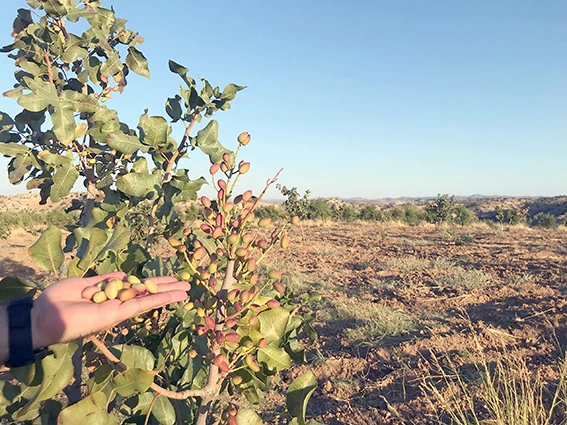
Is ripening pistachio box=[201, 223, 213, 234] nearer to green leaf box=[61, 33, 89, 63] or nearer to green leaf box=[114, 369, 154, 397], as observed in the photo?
green leaf box=[114, 369, 154, 397]

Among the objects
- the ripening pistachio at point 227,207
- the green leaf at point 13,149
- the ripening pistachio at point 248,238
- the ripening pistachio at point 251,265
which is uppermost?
the green leaf at point 13,149

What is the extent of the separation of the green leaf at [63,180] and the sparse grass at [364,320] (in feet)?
13.6

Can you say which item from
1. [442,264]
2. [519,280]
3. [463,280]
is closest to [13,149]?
[463,280]

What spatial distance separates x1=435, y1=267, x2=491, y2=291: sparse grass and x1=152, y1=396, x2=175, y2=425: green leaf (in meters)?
7.08

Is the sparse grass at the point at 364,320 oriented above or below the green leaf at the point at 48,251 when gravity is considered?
below

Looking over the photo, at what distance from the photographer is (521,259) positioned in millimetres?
10672

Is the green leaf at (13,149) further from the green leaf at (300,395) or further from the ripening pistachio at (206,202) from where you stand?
the green leaf at (300,395)

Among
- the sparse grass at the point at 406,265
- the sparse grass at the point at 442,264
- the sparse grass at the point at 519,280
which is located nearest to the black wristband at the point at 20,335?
the sparse grass at the point at 519,280

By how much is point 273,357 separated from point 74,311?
22.6 inches

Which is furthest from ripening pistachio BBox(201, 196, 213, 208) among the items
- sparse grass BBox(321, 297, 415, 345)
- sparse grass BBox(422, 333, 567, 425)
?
sparse grass BBox(321, 297, 415, 345)

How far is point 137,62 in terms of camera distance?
1.86 meters

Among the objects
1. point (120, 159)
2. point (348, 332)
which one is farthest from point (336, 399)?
point (120, 159)

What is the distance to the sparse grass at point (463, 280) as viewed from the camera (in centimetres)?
764

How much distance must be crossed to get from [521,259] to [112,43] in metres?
11.3
